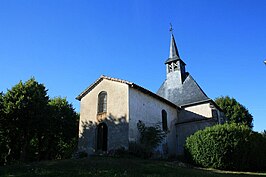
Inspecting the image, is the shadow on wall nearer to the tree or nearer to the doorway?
the doorway

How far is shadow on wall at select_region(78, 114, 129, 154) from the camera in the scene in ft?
56.7

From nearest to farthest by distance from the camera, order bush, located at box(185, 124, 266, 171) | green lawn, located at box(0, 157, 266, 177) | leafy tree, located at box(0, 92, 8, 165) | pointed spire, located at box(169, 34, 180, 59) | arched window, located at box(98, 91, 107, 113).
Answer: green lawn, located at box(0, 157, 266, 177), bush, located at box(185, 124, 266, 171), arched window, located at box(98, 91, 107, 113), leafy tree, located at box(0, 92, 8, 165), pointed spire, located at box(169, 34, 180, 59)

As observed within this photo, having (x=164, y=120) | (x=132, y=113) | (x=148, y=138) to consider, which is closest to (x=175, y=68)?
(x=164, y=120)

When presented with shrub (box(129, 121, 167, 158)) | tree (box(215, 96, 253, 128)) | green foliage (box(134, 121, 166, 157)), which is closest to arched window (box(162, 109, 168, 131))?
shrub (box(129, 121, 167, 158))

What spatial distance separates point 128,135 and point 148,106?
373 centimetres

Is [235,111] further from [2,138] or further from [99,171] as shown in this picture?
[2,138]

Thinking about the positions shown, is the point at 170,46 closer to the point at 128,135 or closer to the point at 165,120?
the point at 165,120

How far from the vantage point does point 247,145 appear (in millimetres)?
15344

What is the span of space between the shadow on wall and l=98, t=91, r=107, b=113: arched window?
0.99 meters

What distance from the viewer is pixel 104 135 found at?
18891 mm

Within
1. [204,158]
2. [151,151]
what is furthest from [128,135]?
[204,158]

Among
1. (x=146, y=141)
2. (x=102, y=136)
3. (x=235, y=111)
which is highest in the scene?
(x=235, y=111)

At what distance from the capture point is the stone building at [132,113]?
17797 millimetres

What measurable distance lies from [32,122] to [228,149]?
17.2 m
